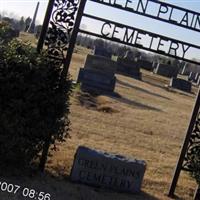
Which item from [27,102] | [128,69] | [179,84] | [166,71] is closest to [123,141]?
[27,102]

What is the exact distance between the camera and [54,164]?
805cm

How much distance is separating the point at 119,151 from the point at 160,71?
34984mm

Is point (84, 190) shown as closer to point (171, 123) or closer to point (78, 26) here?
point (78, 26)

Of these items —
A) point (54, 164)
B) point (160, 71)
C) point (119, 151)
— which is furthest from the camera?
point (160, 71)

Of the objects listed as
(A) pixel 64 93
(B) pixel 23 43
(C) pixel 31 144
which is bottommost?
(C) pixel 31 144

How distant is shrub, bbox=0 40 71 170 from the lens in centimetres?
632

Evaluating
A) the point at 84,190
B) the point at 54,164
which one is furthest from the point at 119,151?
the point at 84,190

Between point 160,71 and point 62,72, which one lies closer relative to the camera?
point 62,72

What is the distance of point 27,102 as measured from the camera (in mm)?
6449

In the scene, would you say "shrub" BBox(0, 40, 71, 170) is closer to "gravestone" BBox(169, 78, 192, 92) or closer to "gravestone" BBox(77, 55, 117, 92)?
"gravestone" BBox(77, 55, 117, 92)

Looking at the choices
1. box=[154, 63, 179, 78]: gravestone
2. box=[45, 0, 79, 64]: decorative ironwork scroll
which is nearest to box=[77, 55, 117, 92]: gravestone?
box=[45, 0, 79, 64]: decorative ironwork scroll

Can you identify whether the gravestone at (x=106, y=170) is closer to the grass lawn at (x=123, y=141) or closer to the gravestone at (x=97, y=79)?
the grass lawn at (x=123, y=141)
